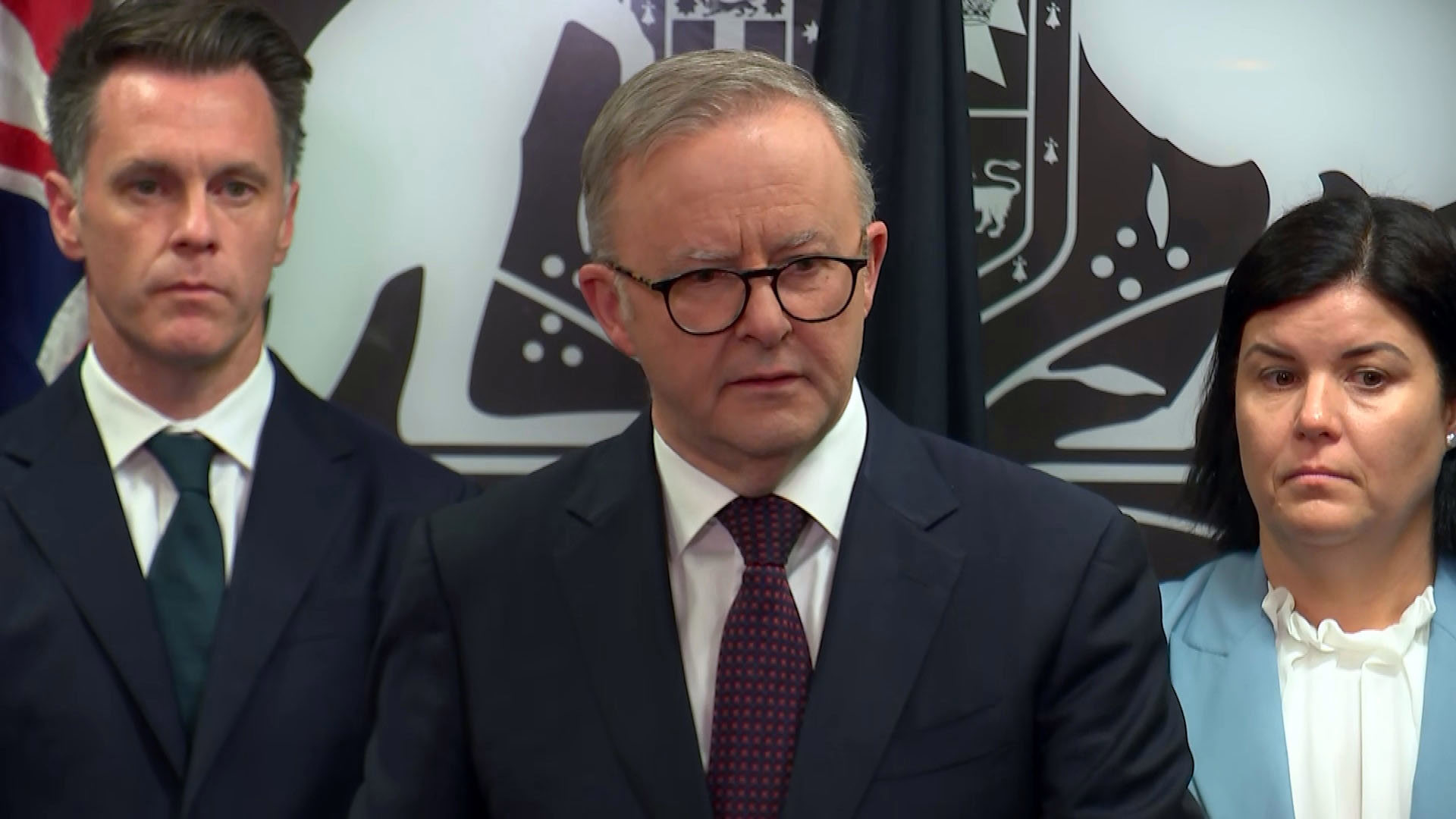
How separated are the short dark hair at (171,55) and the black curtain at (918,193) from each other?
87 cm

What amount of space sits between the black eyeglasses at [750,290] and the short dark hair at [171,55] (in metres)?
0.85

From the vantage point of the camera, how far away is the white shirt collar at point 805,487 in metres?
1.72

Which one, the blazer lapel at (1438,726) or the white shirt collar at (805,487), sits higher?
the white shirt collar at (805,487)

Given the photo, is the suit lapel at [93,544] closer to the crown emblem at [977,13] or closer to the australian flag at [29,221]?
the australian flag at [29,221]

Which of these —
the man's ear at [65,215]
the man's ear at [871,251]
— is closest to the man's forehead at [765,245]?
the man's ear at [871,251]

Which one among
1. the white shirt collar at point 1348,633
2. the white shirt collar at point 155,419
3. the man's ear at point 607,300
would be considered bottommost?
the white shirt collar at point 1348,633

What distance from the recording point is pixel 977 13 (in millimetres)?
2805

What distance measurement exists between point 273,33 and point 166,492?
2.22 feet

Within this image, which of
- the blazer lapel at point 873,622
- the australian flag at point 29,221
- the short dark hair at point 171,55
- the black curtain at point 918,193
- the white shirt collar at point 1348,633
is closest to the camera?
the blazer lapel at point 873,622

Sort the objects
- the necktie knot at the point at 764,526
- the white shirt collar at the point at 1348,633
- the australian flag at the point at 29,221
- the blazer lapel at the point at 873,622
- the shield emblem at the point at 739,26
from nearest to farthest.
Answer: the blazer lapel at the point at 873,622 < the necktie knot at the point at 764,526 < the white shirt collar at the point at 1348,633 < the australian flag at the point at 29,221 < the shield emblem at the point at 739,26

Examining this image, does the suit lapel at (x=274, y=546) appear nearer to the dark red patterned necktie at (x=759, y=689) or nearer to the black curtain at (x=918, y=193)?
the dark red patterned necktie at (x=759, y=689)

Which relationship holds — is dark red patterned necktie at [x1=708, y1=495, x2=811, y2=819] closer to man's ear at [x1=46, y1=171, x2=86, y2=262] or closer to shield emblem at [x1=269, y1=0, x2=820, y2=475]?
man's ear at [x1=46, y1=171, x2=86, y2=262]

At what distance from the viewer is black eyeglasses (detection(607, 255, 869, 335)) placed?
1.64 m

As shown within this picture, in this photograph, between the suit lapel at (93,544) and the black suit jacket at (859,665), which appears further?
the suit lapel at (93,544)
